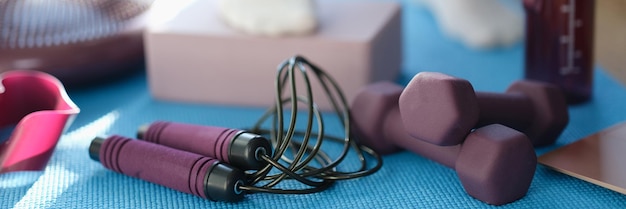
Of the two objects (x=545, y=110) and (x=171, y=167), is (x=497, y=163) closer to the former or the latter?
(x=545, y=110)

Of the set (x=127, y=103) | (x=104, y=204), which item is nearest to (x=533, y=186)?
(x=104, y=204)

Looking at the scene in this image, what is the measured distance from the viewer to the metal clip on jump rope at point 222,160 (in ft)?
2.51

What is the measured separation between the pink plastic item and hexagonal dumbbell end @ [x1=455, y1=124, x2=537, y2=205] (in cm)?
37

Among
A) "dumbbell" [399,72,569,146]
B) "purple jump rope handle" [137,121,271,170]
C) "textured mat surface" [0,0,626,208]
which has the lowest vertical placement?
"textured mat surface" [0,0,626,208]

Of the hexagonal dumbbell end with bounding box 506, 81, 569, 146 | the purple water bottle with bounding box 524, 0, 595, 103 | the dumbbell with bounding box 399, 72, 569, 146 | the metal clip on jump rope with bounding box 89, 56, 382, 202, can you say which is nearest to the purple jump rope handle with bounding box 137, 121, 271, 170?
the metal clip on jump rope with bounding box 89, 56, 382, 202

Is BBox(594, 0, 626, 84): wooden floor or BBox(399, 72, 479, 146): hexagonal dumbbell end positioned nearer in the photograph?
BBox(399, 72, 479, 146): hexagonal dumbbell end

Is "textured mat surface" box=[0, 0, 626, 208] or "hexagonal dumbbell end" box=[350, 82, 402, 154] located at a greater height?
"hexagonal dumbbell end" box=[350, 82, 402, 154]

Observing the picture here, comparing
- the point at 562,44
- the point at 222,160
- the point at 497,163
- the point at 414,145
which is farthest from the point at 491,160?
the point at 562,44

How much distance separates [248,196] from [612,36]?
563 millimetres

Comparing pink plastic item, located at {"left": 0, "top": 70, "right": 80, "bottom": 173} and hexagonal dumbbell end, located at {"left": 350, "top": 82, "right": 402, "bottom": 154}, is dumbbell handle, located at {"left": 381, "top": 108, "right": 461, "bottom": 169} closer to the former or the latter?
hexagonal dumbbell end, located at {"left": 350, "top": 82, "right": 402, "bottom": 154}

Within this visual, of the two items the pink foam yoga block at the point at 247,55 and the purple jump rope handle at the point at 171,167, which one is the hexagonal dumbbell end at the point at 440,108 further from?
the pink foam yoga block at the point at 247,55

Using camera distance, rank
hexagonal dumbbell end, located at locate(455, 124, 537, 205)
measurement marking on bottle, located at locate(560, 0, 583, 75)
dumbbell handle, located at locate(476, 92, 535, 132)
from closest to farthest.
Answer: hexagonal dumbbell end, located at locate(455, 124, 537, 205) → dumbbell handle, located at locate(476, 92, 535, 132) → measurement marking on bottle, located at locate(560, 0, 583, 75)

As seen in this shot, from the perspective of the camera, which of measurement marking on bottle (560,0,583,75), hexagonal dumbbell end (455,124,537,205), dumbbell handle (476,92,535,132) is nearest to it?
hexagonal dumbbell end (455,124,537,205)

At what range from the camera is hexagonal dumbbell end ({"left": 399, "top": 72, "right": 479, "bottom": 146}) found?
2.38 ft
